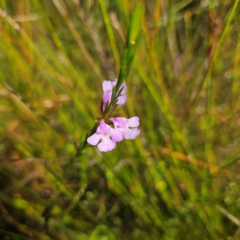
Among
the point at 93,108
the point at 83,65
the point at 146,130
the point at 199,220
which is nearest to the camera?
the point at 199,220

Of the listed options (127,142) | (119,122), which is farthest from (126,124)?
(127,142)

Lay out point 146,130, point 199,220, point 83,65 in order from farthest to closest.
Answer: point 83,65 < point 146,130 < point 199,220

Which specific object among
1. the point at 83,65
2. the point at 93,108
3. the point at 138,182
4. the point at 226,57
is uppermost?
the point at 83,65

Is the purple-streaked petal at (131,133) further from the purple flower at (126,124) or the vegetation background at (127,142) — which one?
the vegetation background at (127,142)

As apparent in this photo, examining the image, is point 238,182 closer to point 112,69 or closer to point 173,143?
point 173,143

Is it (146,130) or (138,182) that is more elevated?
(146,130)

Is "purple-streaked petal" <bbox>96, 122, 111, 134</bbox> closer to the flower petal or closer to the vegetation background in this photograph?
the flower petal

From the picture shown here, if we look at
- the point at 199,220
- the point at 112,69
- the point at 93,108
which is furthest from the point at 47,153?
the point at 199,220

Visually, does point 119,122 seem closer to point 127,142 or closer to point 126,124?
point 126,124
